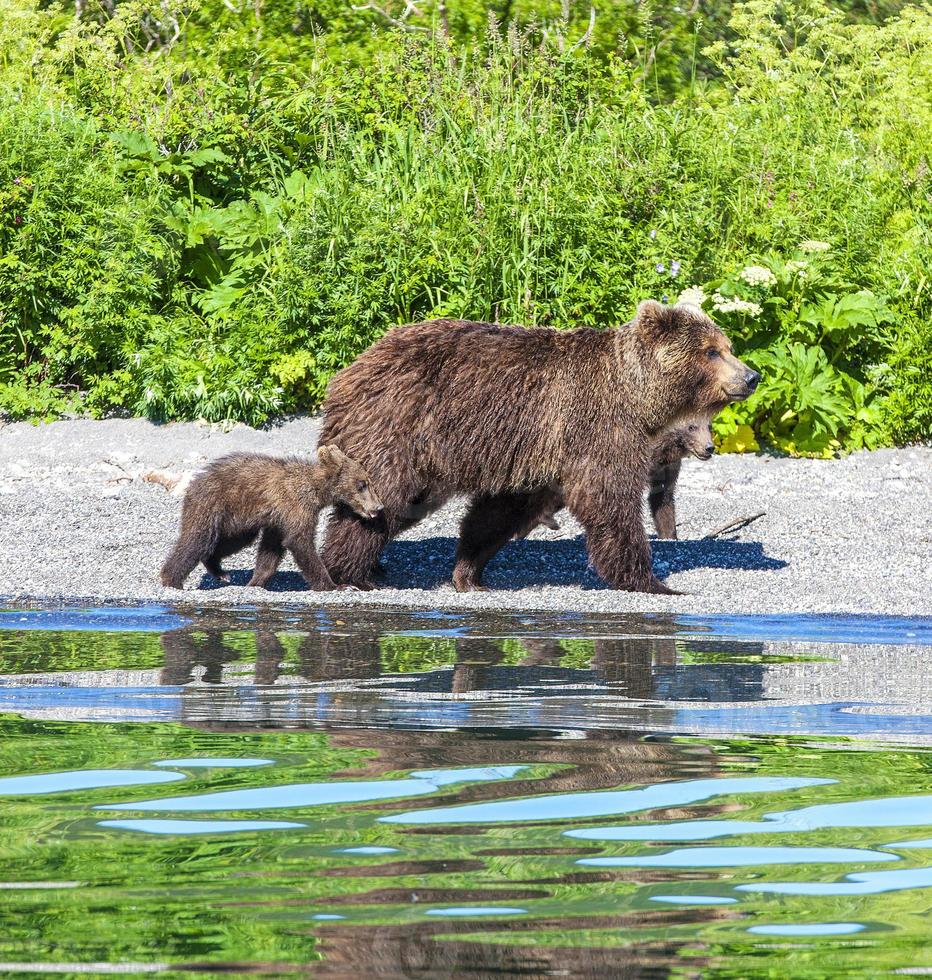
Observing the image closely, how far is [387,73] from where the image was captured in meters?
16.9

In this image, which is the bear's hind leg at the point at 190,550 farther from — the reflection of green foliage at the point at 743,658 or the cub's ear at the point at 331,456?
the reflection of green foliage at the point at 743,658

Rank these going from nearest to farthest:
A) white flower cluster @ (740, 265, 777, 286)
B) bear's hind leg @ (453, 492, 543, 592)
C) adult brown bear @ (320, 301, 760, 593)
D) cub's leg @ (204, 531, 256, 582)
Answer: adult brown bear @ (320, 301, 760, 593), cub's leg @ (204, 531, 256, 582), bear's hind leg @ (453, 492, 543, 592), white flower cluster @ (740, 265, 777, 286)

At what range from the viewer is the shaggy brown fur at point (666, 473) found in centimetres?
1089

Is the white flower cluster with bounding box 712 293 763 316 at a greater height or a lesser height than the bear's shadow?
greater

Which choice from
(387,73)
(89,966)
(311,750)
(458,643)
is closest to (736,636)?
(458,643)

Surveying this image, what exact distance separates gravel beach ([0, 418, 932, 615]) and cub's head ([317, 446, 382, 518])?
1.77 ft

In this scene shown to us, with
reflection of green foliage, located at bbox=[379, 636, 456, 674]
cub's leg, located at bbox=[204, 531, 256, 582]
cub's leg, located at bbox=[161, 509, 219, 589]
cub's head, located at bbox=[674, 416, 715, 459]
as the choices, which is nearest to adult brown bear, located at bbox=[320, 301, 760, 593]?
cub's head, located at bbox=[674, 416, 715, 459]

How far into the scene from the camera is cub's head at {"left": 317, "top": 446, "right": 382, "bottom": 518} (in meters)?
9.97

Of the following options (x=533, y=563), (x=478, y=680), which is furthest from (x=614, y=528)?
(x=478, y=680)

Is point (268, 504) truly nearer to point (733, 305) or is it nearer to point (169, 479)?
point (169, 479)

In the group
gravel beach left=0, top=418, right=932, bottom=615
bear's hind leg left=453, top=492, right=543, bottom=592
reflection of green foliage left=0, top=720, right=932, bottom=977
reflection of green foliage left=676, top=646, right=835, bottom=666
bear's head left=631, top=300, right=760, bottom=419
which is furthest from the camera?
bear's hind leg left=453, top=492, right=543, bottom=592

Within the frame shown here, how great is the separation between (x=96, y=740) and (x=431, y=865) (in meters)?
1.95

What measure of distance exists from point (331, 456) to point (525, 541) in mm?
2678

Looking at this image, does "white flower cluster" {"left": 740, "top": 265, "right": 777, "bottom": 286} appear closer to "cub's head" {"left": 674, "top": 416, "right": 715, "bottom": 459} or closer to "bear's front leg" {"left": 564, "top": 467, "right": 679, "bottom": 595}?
"cub's head" {"left": 674, "top": 416, "right": 715, "bottom": 459}
